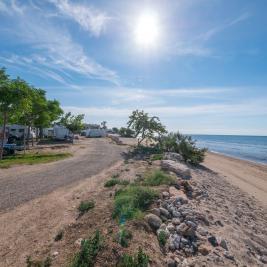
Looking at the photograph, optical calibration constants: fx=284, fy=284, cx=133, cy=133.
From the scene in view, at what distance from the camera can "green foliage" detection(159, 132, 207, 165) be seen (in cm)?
2611

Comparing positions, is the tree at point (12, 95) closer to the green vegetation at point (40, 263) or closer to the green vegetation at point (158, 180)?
the green vegetation at point (158, 180)

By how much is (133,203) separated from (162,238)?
72.8 inches

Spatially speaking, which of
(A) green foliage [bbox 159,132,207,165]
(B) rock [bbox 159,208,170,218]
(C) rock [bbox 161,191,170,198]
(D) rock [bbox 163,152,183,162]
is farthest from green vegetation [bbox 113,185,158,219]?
(A) green foliage [bbox 159,132,207,165]

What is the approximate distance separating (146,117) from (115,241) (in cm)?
2776

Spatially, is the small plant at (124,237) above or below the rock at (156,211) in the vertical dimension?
below

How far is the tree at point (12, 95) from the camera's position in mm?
18859

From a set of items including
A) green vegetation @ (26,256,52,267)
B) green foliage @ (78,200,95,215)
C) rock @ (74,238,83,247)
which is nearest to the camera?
green vegetation @ (26,256,52,267)

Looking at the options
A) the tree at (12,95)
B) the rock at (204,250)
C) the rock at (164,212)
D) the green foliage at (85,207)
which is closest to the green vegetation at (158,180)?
the green foliage at (85,207)

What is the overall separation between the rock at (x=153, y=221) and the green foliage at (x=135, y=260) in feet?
5.16

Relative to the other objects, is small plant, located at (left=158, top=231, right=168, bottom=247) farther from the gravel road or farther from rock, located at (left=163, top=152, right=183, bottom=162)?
rock, located at (left=163, top=152, right=183, bottom=162)

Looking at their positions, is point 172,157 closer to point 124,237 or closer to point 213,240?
point 213,240

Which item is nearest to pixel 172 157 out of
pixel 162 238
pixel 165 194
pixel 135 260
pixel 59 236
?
pixel 165 194

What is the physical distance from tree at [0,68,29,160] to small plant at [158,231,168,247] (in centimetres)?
1587

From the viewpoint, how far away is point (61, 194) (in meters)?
10.7
